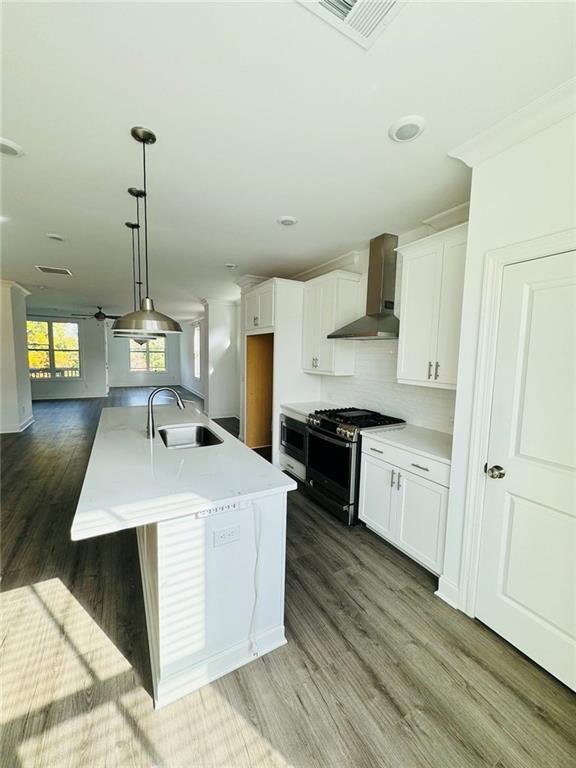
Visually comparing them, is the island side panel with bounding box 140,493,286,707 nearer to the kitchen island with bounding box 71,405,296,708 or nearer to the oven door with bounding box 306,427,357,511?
the kitchen island with bounding box 71,405,296,708

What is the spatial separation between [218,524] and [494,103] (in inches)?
96.8

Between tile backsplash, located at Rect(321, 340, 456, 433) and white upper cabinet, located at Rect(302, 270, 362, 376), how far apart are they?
0.59 feet

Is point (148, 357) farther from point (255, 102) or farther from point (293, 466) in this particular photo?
point (255, 102)

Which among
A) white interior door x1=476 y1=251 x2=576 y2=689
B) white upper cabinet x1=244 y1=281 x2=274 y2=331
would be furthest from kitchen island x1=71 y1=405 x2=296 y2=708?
white upper cabinet x1=244 y1=281 x2=274 y2=331

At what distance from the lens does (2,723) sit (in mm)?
1358

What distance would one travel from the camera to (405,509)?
2498mm

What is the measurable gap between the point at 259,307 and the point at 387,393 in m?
2.18

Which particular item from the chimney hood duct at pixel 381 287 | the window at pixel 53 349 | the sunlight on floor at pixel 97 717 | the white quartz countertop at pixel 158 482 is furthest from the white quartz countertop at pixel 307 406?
the window at pixel 53 349

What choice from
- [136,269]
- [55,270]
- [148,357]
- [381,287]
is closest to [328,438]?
[381,287]

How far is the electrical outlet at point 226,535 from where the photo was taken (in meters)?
1.51

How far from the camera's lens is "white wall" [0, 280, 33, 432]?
5.75 metres

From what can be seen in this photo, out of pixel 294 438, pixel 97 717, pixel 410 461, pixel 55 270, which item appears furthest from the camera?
pixel 55 270

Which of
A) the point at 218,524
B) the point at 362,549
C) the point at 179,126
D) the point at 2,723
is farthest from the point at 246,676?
the point at 179,126

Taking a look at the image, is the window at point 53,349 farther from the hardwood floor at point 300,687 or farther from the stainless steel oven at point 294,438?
the hardwood floor at point 300,687
